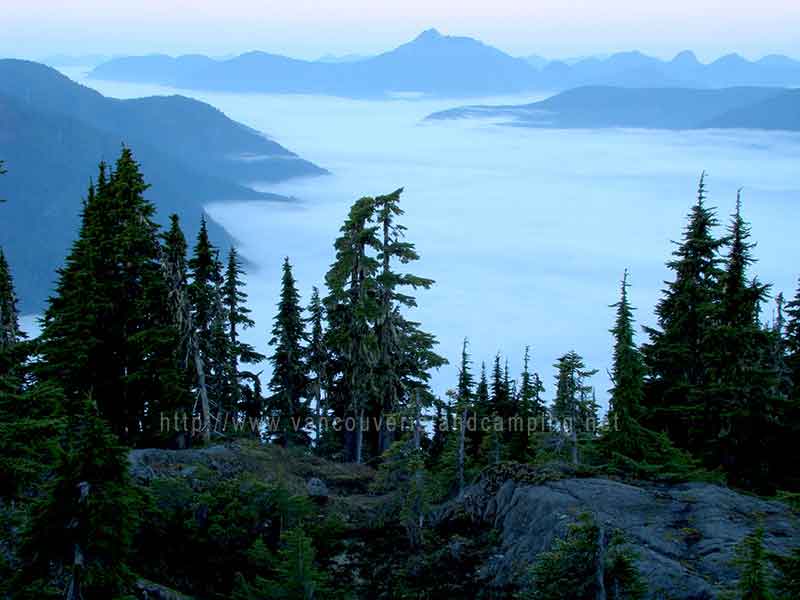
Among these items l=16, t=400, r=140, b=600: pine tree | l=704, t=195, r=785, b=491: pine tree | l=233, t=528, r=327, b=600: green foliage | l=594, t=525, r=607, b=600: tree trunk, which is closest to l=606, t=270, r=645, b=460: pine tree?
l=704, t=195, r=785, b=491: pine tree

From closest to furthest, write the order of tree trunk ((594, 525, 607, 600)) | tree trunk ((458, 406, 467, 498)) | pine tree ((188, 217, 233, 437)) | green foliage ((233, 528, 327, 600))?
1. tree trunk ((594, 525, 607, 600))
2. green foliage ((233, 528, 327, 600))
3. tree trunk ((458, 406, 467, 498))
4. pine tree ((188, 217, 233, 437))

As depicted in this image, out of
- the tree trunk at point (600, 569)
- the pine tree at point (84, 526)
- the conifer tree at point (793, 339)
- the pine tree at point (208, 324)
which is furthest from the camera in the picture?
the conifer tree at point (793, 339)

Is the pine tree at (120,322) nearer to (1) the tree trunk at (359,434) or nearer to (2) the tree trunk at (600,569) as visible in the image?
(1) the tree trunk at (359,434)

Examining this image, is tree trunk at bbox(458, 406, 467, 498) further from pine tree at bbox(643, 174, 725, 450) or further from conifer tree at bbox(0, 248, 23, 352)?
conifer tree at bbox(0, 248, 23, 352)

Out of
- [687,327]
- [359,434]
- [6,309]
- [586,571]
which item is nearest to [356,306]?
[359,434]

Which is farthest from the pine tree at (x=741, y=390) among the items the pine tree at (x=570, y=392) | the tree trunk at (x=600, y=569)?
the tree trunk at (x=600, y=569)

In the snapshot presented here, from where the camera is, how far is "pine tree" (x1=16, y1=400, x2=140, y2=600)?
11.3 m

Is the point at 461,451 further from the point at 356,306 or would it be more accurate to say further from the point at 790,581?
the point at 790,581

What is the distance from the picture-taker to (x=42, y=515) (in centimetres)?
1127

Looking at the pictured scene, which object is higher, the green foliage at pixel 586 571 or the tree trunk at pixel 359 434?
the tree trunk at pixel 359 434

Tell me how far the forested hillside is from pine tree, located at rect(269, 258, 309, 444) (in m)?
0.11

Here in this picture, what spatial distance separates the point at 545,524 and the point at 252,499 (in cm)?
675

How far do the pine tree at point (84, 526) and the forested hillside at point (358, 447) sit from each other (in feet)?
0.11

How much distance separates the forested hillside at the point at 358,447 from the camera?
38.3ft
